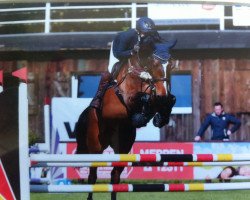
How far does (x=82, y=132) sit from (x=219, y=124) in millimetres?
828

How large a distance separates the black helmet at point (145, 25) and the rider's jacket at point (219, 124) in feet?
2.03

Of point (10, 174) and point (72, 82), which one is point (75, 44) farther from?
point (10, 174)

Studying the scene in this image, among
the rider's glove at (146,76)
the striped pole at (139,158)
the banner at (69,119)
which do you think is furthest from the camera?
the rider's glove at (146,76)

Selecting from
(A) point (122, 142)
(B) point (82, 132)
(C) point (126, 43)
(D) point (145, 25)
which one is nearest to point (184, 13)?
(D) point (145, 25)

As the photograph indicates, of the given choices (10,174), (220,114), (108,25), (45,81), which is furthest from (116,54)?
(10,174)

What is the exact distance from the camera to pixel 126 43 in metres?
3.48

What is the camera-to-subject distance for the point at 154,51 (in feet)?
11.5

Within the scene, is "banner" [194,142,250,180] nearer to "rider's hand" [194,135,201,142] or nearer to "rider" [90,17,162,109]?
"rider's hand" [194,135,201,142]

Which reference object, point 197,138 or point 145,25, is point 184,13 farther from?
point 197,138

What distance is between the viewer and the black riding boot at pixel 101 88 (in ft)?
11.5

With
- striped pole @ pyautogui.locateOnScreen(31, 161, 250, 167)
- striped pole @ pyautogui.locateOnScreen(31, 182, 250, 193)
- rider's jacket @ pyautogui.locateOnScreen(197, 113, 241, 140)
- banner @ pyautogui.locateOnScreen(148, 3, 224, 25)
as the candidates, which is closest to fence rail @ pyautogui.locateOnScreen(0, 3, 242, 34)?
banner @ pyautogui.locateOnScreen(148, 3, 224, 25)

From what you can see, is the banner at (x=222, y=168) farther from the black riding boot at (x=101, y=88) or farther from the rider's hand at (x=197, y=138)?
the black riding boot at (x=101, y=88)

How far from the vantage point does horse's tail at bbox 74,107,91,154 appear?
138 inches

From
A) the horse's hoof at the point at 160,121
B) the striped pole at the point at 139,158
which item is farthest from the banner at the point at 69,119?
the striped pole at the point at 139,158
